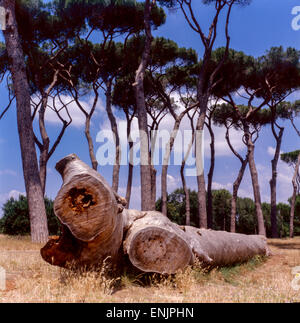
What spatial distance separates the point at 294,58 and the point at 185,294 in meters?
17.8

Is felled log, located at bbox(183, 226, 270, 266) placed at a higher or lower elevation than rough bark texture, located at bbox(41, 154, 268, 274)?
lower

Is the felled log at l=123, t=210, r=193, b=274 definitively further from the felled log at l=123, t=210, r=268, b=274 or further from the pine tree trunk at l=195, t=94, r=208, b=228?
the pine tree trunk at l=195, t=94, r=208, b=228

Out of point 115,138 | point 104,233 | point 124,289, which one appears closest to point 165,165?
point 115,138

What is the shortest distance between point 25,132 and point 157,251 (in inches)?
269

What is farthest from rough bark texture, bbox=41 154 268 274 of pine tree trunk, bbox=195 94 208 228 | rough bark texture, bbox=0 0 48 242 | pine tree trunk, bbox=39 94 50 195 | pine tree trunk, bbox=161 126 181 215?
pine tree trunk, bbox=161 126 181 215

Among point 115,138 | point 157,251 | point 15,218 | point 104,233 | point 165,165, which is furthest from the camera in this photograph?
point 165,165

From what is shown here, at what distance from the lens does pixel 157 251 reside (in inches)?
158

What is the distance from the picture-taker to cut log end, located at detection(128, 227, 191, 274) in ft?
13.1

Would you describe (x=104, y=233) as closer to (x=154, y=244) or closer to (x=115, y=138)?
(x=154, y=244)

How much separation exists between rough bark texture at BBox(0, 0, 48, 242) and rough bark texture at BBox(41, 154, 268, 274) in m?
5.27

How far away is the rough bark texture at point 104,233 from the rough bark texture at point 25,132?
5.27 metres

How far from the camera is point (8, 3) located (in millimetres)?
9578

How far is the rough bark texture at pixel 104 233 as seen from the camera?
10.4 ft
